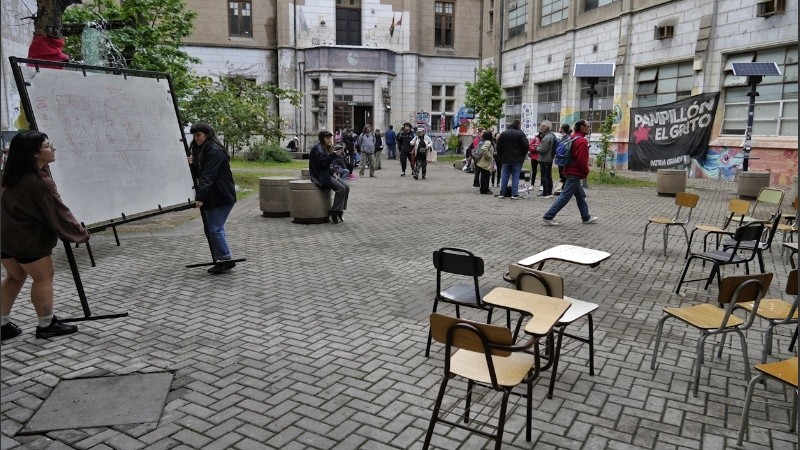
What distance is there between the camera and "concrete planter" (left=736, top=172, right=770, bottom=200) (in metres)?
14.8

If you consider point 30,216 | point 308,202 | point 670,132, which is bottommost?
point 308,202

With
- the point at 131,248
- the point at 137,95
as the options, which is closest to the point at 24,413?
the point at 137,95

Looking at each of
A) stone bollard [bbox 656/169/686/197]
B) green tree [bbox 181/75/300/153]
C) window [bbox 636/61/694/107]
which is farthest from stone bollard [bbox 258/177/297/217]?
window [bbox 636/61/694/107]

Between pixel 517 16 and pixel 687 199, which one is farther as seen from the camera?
pixel 517 16

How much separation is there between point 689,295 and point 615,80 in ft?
61.0

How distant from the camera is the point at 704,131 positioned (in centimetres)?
1902

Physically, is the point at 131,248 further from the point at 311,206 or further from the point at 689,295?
the point at 689,295

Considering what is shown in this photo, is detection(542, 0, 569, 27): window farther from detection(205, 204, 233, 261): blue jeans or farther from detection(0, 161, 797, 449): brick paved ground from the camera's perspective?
detection(205, 204, 233, 261): blue jeans

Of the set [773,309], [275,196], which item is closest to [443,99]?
[275,196]

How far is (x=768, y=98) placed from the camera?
1719cm

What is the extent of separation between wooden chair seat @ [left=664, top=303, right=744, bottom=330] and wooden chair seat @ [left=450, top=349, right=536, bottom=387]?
4.95ft

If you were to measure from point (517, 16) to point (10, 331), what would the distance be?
30.5 metres

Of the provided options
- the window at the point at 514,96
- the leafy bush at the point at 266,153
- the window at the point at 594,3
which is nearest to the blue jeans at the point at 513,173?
the window at the point at 594,3

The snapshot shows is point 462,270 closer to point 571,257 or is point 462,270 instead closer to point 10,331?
point 571,257
